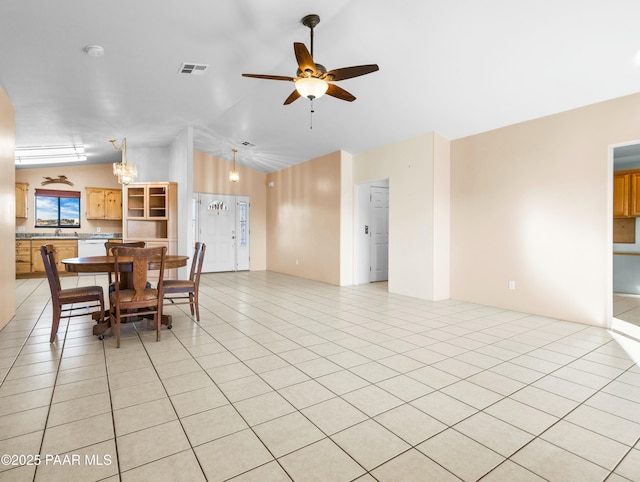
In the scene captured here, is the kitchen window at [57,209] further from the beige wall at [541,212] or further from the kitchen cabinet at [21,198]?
the beige wall at [541,212]

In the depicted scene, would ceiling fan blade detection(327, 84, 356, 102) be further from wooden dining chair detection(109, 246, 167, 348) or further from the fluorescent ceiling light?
the fluorescent ceiling light

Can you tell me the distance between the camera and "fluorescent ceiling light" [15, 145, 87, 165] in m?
6.74

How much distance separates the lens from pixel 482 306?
528cm

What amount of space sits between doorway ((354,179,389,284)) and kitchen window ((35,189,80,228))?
7109 millimetres

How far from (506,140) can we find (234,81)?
395 centimetres

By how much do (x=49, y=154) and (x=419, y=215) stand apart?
25.1 feet

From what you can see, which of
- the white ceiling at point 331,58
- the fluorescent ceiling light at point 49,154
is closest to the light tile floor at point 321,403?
the white ceiling at point 331,58

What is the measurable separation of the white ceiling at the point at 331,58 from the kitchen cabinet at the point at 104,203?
307cm

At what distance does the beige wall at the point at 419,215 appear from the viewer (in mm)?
5578

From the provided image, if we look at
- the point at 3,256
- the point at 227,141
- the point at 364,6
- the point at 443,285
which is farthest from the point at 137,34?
the point at 443,285

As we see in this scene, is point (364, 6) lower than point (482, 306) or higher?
higher

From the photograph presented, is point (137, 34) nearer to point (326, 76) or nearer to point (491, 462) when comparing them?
point (326, 76)

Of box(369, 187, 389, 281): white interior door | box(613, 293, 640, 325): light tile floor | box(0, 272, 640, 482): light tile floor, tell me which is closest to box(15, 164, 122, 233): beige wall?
box(0, 272, 640, 482): light tile floor

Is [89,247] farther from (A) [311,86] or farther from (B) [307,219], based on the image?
(A) [311,86]
